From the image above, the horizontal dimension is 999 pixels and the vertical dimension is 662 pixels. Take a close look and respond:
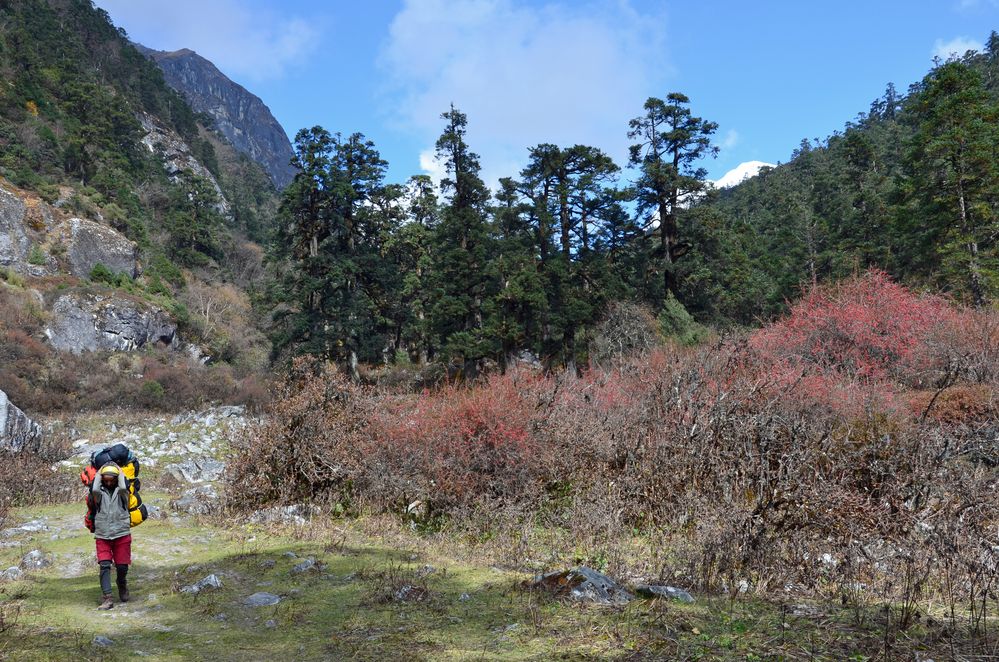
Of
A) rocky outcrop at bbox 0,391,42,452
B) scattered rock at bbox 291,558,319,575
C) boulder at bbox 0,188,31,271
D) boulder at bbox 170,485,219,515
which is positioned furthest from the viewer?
boulder at bbox 0,188,31,271

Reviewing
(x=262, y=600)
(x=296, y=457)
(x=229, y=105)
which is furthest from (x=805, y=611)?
(x=229, y=105)

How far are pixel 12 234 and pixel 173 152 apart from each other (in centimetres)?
4084

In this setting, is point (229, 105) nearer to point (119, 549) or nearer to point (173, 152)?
point (173, 152)

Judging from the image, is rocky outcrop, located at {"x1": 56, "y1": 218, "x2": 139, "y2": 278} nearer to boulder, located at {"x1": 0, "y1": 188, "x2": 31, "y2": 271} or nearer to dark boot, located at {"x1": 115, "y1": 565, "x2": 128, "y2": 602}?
boulder, located at {"x1": 0, "y1": 188, "x2": 31, "y2": 271}

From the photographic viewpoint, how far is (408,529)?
8.09m

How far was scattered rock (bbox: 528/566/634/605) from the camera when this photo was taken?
4594 mm

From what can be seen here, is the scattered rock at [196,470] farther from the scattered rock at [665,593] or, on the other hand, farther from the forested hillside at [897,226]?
the forested hillside at [897,226]

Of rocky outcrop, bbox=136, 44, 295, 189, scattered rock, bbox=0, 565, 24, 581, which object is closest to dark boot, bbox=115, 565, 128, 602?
scattered rock, bbox=0, 565, 24, 581

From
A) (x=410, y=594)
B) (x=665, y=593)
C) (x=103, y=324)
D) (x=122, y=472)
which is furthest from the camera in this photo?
(x=103, y=324)

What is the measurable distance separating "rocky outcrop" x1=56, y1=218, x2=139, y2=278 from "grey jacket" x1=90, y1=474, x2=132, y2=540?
3224cm

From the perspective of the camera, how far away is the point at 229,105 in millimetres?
157250

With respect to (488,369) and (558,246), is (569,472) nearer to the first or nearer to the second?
(488,369)

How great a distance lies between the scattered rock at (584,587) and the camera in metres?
4.59

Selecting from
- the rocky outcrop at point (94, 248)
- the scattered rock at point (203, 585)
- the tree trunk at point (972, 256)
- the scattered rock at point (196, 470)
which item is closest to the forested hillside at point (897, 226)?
the tree trunk at point (972, 256)
